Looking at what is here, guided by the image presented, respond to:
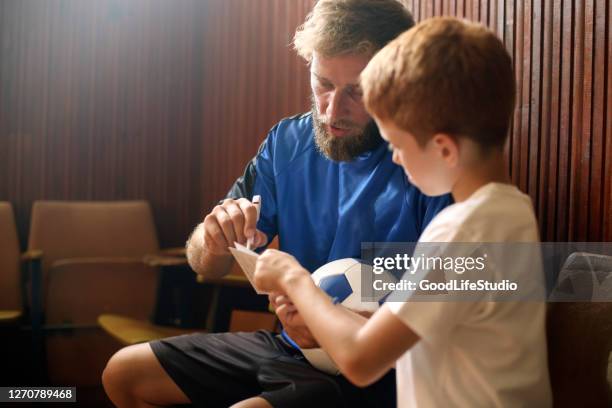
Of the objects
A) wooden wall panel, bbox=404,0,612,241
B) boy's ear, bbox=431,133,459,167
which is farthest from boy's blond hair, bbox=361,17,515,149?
wooden wall panel, bbox=404,0,612,241

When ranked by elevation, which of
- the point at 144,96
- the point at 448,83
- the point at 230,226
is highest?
the point at 448,83

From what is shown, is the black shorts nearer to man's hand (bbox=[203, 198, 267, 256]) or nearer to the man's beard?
man's hand (bbox=[203, 198, 267, 256])

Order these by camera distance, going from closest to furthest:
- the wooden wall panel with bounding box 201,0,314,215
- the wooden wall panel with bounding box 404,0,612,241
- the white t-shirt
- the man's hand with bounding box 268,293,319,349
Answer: the white t-shirt → the man's hand with bounding box 268,293,319,349 → the wooden wall panel with bounding box 404,0,612,241 → the wooden wall panel with bounding box 201,0,314,215

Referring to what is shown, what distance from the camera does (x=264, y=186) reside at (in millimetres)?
2164

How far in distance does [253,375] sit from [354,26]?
0.91m

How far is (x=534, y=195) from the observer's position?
2.23 meters

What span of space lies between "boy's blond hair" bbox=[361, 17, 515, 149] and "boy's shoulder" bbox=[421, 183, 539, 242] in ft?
0.31

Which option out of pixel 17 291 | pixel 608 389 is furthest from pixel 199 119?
pixel 608 389

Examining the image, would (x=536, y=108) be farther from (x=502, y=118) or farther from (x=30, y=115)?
(x=30, y=115)

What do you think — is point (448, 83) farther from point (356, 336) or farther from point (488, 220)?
point (356, 336)

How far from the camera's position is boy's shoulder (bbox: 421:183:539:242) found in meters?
1.16

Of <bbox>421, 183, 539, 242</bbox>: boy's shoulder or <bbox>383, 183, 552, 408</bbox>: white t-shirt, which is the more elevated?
<bbox>421, 183, 539, 242</bbox>: boy's shoulder

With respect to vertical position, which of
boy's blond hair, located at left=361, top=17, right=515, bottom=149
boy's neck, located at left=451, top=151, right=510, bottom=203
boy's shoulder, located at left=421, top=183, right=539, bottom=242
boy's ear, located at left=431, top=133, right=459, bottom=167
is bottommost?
boy's shoulder, located at left=421, top=183, right=539, bottom=242

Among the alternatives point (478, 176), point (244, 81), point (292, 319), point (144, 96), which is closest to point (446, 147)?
point (478, 176)
